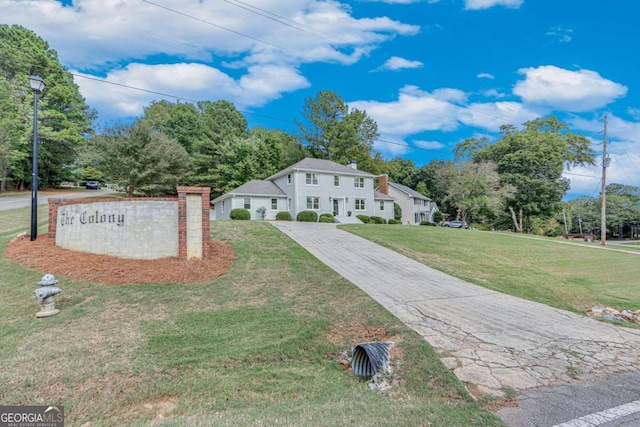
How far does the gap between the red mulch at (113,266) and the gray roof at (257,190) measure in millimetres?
18098

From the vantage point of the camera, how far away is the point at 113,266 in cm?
717

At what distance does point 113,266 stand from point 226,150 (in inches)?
1172

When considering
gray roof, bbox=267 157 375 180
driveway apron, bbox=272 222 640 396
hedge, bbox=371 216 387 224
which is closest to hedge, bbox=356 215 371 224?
hedge, bbox=371 216 387 224

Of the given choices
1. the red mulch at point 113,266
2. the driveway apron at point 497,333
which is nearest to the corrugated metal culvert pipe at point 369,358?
the driveway apron at point 497,333

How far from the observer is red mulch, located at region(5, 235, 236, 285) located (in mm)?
6750

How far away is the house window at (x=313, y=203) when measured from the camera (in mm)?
27672

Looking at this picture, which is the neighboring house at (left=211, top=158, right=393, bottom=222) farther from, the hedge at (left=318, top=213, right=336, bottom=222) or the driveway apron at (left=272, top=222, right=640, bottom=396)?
the driveway apron at (left=272, top=222, right=640, bottom=396)

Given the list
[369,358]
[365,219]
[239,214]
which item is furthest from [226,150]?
[369,358]

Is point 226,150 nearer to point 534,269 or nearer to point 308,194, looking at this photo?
point 308,194

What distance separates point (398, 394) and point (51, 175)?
4628 centimetres

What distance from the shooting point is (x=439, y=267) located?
10594 mm

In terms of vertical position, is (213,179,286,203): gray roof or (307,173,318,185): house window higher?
(307,173,318,185): house window

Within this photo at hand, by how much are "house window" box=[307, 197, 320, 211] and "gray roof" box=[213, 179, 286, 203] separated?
95.8 inches

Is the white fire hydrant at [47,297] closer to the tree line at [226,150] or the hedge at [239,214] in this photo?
the hedge at [239,214]
